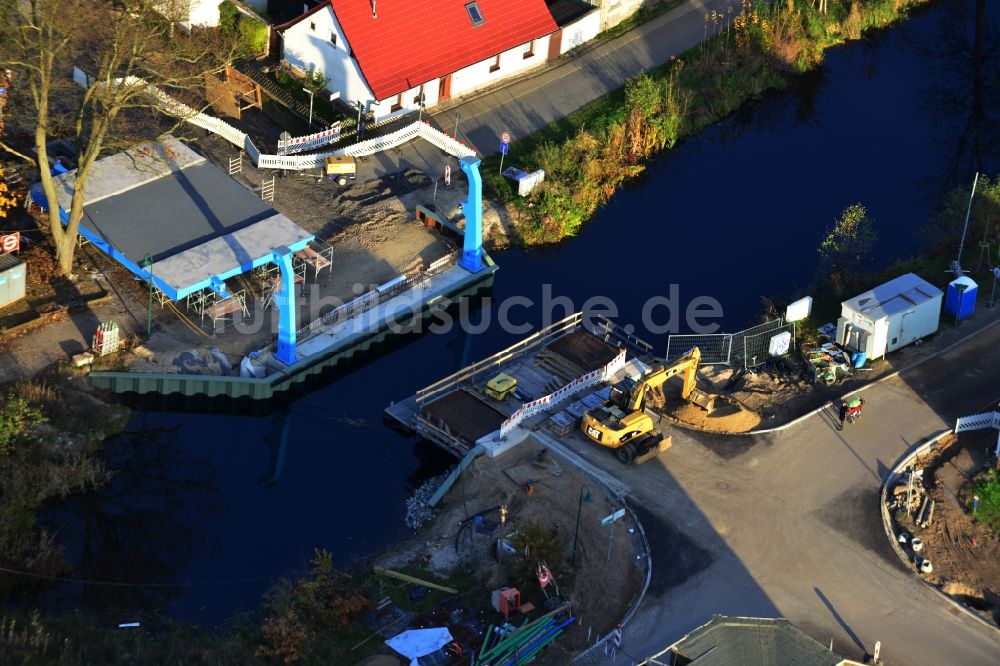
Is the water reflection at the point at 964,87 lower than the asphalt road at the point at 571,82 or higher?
lower

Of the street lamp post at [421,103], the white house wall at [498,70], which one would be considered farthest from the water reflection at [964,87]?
the street lamp post at [421,103]

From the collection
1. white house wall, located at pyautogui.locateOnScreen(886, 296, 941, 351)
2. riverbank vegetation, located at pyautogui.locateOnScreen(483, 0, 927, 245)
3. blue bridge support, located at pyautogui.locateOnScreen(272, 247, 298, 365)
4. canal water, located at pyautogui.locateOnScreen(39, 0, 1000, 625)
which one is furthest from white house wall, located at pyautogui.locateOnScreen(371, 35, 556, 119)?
white house wall, located at pyautogui.locateOnScreen(886, 296, 941, 351)

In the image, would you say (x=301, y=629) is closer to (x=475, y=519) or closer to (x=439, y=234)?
(x=475, y=519)

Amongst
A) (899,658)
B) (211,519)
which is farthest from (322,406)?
(899,658)

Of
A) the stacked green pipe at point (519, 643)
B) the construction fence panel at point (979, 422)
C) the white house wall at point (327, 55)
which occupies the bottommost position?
the stacked green pipe at point (519, 643)

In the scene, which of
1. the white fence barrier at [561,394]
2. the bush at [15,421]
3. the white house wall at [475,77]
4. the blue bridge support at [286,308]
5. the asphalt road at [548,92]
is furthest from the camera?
the white house wall at [475,77]

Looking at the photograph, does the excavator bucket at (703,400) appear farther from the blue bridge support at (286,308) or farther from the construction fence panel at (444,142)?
the construction fence panel at (444,142)

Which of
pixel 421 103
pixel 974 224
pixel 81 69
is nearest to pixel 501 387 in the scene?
pixel 421 103
